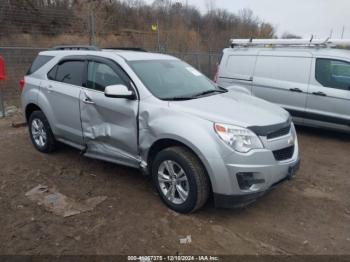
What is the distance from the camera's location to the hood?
11.5ft

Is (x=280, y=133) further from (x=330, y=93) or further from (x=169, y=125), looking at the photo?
(x=330, y=93)

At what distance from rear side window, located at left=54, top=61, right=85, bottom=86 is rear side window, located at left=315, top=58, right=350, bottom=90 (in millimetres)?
4716

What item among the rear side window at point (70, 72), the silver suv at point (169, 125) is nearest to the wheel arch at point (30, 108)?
the silver suv at point (169, 125)

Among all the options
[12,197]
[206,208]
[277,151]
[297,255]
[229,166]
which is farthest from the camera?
[12,197]

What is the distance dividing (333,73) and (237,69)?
2126 mm

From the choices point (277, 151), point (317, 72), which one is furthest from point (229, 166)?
point (317, 72)

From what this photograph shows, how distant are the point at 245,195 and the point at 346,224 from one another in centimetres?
120

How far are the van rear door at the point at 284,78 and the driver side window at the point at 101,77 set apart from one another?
4.22 m

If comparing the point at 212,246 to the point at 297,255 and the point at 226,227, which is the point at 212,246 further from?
the point at 297,255

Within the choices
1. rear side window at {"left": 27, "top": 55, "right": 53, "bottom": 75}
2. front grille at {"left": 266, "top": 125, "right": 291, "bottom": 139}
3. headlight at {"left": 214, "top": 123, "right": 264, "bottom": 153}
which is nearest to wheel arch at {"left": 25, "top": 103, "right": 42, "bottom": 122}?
rear side window at {"left": 27, "top": 55, "right": 53, "bottom": 75}

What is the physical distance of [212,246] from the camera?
10.4ft

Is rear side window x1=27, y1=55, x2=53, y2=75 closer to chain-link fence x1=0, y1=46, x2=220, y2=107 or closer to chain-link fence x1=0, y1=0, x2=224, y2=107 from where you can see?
chain-link fence x1=0, y1=0, x2=224, y2=107

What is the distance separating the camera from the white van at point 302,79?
6.64 meters

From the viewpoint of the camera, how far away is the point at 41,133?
5.56 m
